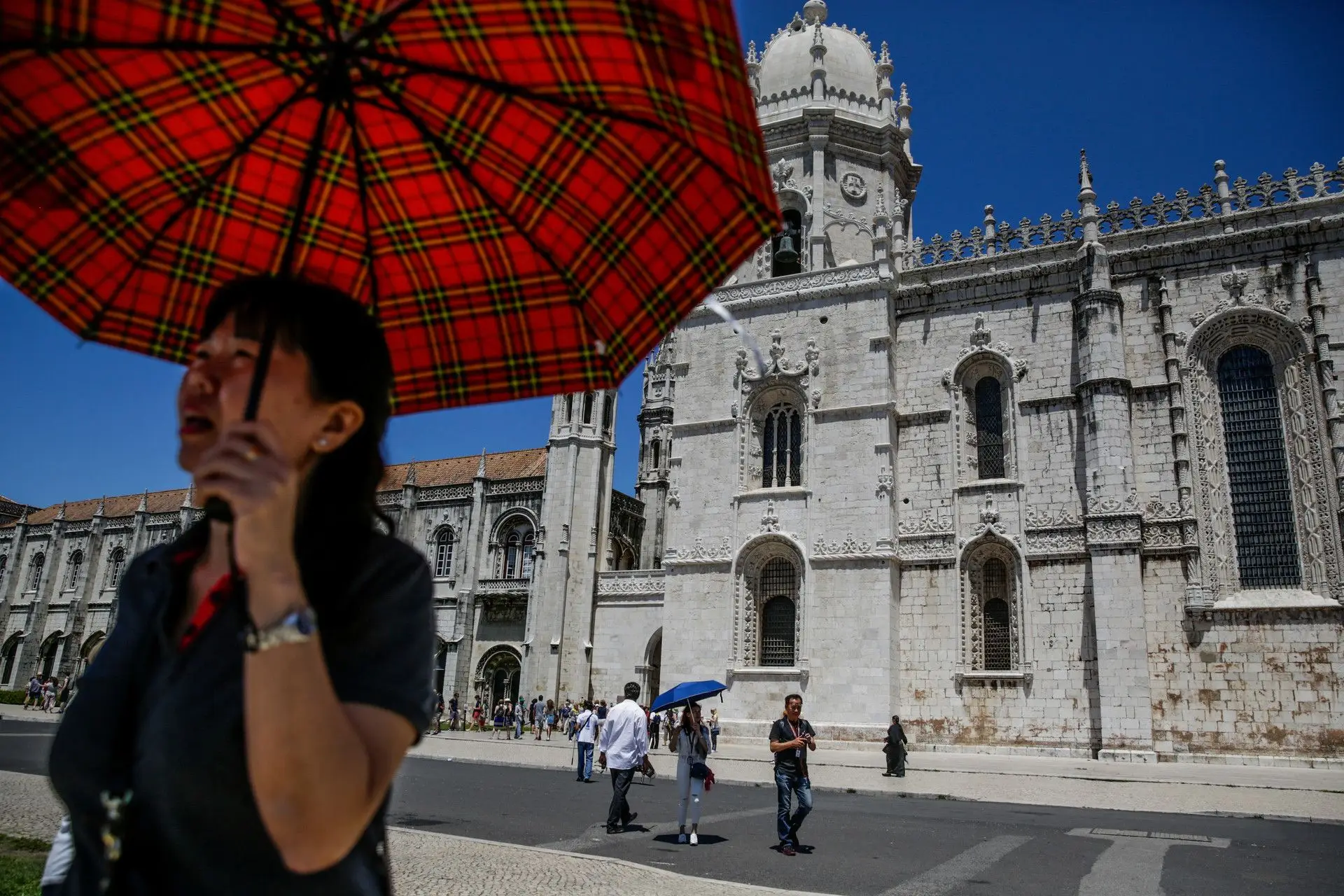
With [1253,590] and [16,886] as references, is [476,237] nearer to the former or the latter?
[16,886]

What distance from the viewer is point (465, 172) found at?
243 centimetres

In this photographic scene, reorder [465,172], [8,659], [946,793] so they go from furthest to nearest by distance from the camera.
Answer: [8,659] → [946,793] → [465,172]

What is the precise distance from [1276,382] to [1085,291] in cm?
502

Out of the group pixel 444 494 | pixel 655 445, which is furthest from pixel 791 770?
pixel 655 445

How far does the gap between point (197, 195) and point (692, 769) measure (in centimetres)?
890

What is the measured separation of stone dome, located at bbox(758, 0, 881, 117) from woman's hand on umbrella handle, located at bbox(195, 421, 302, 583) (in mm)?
31572

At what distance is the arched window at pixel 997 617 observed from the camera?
2344cm

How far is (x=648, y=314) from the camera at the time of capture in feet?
8.34

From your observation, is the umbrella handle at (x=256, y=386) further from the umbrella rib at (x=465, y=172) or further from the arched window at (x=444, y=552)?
the arched window at (x=444, y=552)

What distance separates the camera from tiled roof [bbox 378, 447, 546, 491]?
43406 millimetres

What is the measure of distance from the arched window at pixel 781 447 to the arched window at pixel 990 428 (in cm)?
499

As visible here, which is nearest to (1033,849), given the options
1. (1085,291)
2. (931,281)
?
(1085,291)

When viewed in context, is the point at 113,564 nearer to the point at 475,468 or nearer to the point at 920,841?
the point at 475,468

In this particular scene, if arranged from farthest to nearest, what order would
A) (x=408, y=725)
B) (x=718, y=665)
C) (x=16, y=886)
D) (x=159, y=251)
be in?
(x=718, y=665) < (x=16, y=886) < (x=159, y=251) < (x=408, y=725)
